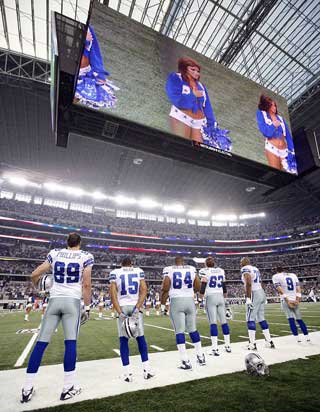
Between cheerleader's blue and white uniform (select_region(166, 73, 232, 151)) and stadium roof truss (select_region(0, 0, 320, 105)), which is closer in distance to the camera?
cheerleader's blue and white uniform (select_region(166, 73, 232, 151))

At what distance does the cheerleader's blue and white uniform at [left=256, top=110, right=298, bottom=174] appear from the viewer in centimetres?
1420

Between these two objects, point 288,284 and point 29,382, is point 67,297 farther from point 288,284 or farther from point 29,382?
point 288,284

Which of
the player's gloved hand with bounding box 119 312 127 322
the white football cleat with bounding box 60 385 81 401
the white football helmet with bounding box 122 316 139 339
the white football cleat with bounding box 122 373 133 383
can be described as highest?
the player's gloved hand with bounding box 119 312 127 322

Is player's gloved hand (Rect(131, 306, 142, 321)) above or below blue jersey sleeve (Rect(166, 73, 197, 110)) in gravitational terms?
below

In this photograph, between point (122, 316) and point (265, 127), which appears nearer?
point (122, 316)

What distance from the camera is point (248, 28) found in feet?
53.8

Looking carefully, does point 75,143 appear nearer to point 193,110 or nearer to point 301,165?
point 193,110

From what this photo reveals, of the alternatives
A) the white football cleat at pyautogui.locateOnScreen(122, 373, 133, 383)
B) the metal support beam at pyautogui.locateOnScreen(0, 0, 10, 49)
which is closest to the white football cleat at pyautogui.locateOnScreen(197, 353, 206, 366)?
the white football cleat at pyautogui.locateOnScreen(122, 373, 133, 383)

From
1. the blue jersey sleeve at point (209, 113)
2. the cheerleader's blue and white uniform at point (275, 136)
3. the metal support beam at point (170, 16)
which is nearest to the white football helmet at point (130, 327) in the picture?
the blue jersey sleeve at point (209, 113)

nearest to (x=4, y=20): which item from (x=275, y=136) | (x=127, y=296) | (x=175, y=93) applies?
(x=175, y=93)

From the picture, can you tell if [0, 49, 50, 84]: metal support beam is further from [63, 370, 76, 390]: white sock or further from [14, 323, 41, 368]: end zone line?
[63, 370, 76, 390]: white sock

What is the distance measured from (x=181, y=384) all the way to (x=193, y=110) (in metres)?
11.4

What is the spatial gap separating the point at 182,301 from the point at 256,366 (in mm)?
1625

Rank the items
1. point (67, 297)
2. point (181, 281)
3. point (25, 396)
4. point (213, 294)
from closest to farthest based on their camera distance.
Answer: point (25, 396) < point (67, 297) < point (181, 281) < point (213, 294)
